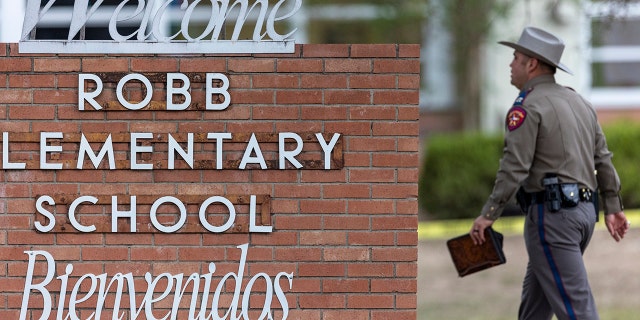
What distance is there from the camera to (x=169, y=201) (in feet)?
17.6

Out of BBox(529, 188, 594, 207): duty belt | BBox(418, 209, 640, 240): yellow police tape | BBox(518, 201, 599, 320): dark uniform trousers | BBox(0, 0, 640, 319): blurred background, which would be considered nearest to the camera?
BBox(518, 201, 599, 320): dark uniform trousers

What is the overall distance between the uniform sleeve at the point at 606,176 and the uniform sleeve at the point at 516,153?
1.55 ft

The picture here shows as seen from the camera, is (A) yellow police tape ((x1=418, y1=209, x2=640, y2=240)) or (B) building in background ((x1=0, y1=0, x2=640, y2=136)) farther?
(B) building in background ((x1=0, y1=0, x2=640, y2=136))

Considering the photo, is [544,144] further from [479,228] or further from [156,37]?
[156,37]

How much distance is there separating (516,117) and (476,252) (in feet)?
2.56

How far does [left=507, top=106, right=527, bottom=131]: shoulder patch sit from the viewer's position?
18.6ft

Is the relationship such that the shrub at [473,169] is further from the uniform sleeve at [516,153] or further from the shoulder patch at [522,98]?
the uniform sleeve at [516,153]

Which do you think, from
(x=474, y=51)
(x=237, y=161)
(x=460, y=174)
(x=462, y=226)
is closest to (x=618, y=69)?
(x=474, y=51)

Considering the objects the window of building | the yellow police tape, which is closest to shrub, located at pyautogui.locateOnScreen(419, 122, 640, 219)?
the yellow police tape

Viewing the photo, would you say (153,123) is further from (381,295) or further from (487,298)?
(487,298)

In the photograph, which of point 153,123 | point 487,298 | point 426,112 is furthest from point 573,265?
point 426,112

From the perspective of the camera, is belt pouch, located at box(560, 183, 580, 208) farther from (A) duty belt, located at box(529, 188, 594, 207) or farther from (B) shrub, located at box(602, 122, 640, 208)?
(B) shrub, located at box(602, 122, 640, 208)

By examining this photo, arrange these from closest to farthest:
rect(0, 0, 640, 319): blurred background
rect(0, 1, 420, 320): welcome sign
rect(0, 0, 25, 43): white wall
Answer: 1. rect(0, 1, 420, 320): welcome sign
2. rect(0, 0, 640, 319): blurred background
3. rect(0, 0, 25, 43): white wall

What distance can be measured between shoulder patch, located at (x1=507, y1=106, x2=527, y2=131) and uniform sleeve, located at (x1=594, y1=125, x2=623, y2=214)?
50 cm
